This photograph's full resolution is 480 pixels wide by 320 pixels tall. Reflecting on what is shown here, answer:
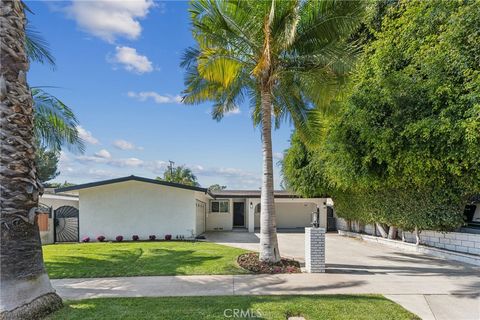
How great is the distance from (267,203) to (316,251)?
193 cm

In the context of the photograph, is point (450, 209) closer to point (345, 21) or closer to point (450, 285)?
point (450, 285)

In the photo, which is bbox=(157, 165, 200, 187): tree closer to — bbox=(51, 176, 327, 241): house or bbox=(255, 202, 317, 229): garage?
bbox=(255, 202, 317, 229): garage

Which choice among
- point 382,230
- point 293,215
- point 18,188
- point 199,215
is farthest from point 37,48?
point 293,215

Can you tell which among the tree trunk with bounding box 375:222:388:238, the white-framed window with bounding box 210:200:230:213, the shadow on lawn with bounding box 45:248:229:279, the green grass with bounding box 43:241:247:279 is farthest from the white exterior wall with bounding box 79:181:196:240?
the tree trunk with bounding box 375:222:388:238

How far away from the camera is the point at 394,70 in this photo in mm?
12922

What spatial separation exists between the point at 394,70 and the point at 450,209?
5.64 meters

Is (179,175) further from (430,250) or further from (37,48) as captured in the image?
(37,48)

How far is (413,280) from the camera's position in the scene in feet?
28.3

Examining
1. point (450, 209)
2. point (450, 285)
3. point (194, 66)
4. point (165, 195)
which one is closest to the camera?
point (450, 285)

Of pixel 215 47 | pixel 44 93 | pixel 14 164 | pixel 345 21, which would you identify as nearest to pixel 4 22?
pixel 14 164

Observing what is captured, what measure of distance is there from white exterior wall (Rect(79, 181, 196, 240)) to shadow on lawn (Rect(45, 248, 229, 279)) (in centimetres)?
502

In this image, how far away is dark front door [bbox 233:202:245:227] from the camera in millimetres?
27000

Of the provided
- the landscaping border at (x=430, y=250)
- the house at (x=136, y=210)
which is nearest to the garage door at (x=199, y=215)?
the house at (x=136, y=210)

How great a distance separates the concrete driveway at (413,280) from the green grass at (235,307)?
707mm
